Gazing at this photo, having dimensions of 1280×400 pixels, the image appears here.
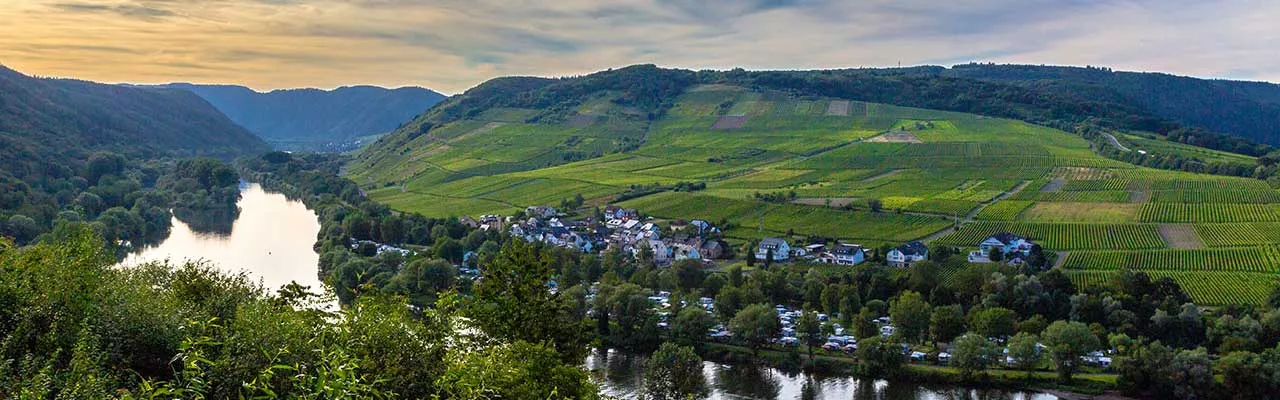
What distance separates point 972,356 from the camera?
3862 cm

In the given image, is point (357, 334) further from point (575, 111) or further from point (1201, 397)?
point (575, 111)

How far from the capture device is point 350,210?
81.6 metres

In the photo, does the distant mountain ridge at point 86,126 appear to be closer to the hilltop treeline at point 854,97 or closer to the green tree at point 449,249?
the hilltop treeline at point 854,97

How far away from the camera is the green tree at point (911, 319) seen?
43188mm

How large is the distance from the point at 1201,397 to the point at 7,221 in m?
71.4

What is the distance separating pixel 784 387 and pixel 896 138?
89092mm

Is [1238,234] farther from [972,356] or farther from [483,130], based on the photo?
[483,130]

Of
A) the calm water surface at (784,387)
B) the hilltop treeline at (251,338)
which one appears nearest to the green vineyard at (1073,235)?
the calm water surface at (784,387)

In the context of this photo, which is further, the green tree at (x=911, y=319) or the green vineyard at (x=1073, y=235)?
the green vineyard at (x=1073, y=235)

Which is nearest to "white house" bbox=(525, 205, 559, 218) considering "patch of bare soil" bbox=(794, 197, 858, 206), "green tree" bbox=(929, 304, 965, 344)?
"patch of bare soil" bbox=(794, 197, 858, 206)

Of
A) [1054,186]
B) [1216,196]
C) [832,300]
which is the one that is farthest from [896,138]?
[832,300]

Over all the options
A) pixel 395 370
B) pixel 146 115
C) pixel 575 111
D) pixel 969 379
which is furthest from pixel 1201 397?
pixel 146 115

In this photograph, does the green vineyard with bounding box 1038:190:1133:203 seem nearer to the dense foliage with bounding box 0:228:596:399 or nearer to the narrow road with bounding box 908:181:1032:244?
the narrow road with bounding box 908:181:1032:244

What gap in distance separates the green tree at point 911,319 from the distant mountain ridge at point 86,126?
81207mm
